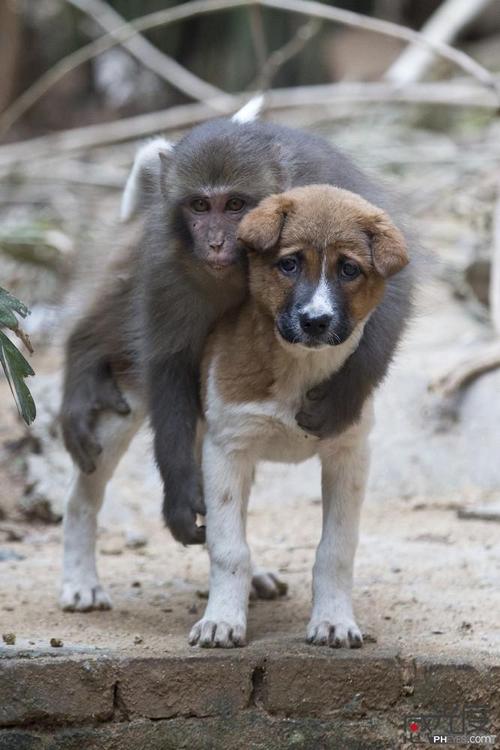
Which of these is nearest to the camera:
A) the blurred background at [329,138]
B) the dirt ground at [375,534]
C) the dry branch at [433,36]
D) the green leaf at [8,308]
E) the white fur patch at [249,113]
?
the green leaf at [8,308]

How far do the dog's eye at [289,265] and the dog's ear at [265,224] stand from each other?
0.21 ft

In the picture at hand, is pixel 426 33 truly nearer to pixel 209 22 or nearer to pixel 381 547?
pixel 209 22

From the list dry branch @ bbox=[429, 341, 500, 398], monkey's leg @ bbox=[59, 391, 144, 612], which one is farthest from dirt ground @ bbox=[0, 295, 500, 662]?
dry branch @ bbox=[429, 341, 500, 398]

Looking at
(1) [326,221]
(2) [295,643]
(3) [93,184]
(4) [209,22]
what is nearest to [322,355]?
(1) [326,221]

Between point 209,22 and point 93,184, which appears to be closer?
point 93,184

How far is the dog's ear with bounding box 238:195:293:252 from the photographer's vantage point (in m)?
3.83

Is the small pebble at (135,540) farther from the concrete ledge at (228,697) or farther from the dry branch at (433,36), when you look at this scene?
the dry branch at (433,36)

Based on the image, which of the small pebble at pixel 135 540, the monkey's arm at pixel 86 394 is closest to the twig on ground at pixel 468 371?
the small pebble at pixel 135 540

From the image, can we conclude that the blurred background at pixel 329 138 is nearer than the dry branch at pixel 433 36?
Yes

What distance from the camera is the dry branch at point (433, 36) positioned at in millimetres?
10305

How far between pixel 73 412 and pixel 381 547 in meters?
1.55

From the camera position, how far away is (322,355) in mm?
4125

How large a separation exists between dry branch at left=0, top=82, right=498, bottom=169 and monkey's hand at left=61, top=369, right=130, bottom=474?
4.53m

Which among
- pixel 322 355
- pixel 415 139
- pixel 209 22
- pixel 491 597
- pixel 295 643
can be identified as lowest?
pixel 295 643
